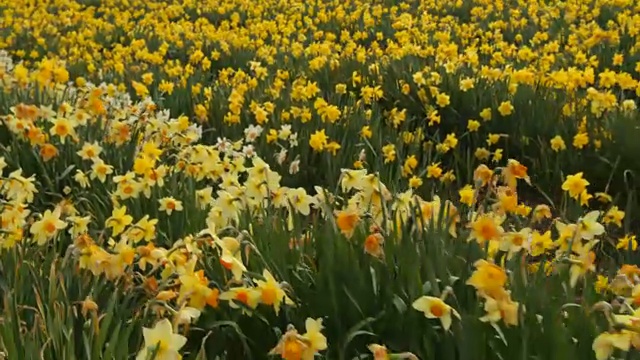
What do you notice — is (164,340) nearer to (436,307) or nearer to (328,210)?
(436,307)

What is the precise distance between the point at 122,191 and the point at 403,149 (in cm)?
197

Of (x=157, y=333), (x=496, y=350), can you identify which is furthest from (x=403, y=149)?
(x=157, y=333)

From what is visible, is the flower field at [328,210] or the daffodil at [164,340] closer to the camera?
the daffodil at [164,340]

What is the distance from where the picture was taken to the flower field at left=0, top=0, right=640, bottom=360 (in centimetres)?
191

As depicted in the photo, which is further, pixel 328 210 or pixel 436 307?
pixel 328 210

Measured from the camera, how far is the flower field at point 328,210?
6.28 feet

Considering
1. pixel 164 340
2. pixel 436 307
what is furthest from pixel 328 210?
→ pixel 164 340

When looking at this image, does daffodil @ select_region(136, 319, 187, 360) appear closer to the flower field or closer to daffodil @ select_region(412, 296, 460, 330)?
the flower field

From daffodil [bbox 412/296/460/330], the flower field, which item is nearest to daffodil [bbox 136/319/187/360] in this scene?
the flower field

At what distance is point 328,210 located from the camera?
238 centimetres

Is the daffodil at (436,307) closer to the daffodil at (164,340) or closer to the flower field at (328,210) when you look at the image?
the flower field at (328,210)

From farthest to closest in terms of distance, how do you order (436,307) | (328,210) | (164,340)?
(328,210), (436,307), (164,340)

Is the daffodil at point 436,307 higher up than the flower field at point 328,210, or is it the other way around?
the daffodil at point 436,307

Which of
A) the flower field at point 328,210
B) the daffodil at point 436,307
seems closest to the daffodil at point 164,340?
the flower field at point 328,210
